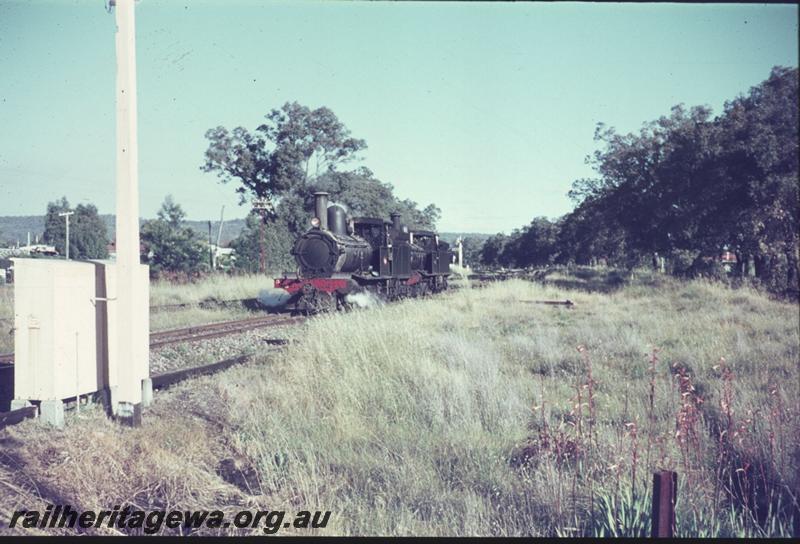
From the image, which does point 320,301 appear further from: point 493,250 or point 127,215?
point 493,250

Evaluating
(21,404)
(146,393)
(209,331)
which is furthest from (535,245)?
(21,404)

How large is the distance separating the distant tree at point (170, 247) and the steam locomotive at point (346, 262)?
8327 mm

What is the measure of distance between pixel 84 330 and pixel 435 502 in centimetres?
405

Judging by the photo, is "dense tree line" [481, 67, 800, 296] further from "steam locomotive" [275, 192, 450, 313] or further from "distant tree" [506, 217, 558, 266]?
"distant tree" [506, 217, 558, 266]

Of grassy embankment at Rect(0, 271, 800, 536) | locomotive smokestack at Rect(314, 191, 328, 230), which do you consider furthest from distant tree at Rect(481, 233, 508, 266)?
grassy embankment at Rect(0, 271, 800, 536)

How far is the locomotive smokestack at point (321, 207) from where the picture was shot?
18.4m

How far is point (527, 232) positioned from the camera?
3425 inches

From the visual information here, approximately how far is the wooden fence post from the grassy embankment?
77 cm

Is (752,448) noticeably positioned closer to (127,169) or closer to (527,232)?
(127,169)

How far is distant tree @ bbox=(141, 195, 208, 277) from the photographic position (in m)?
25.6

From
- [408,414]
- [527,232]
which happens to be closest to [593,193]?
[408,414]

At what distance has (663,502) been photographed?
9.08 ft

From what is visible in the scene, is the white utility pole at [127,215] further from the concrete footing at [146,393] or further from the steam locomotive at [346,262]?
the steam locomotive at [346,262]

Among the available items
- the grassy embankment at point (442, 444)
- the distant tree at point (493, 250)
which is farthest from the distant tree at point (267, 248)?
the distant tree at point (493, 250)
